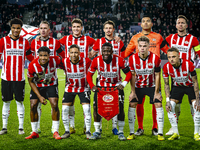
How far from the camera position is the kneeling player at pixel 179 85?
4.04 metres

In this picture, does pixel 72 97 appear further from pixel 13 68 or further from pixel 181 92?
pixel 181 92

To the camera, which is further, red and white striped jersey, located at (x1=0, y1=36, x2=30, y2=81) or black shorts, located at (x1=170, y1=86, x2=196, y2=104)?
red and white striped jersey, located at (x1=0, y1=36, x2=30, y2=81)

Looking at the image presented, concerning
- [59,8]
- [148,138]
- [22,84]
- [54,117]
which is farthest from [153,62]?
[59,8]

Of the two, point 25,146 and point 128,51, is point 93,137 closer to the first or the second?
point 25,146

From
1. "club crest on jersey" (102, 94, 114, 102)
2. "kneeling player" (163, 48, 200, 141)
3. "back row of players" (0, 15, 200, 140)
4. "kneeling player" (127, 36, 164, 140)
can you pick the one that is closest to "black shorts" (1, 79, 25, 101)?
"back row of players" (0, 15, 200, 140)

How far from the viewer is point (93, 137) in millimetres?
4090

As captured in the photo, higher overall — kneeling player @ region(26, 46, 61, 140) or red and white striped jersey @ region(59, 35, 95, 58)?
red and white striped jersey @ region(59, 35, 95, 58)

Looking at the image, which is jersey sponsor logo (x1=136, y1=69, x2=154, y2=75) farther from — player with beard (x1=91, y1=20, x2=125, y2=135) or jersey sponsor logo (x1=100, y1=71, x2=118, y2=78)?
player with beard (x1=91, y1=20, x2=125, y2=135)

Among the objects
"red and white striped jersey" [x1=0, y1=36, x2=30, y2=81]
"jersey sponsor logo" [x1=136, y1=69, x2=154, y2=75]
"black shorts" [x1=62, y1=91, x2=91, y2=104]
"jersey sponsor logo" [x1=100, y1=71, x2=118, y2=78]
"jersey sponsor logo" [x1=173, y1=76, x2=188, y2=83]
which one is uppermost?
"red and white striped jersey" [x1=0, y1=36, x2=30, y2=81]

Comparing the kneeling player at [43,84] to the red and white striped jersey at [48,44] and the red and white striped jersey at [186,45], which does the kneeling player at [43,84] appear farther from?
the red and white striped jersey at [186,45]

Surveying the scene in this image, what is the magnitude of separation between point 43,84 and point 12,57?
32.2 inches

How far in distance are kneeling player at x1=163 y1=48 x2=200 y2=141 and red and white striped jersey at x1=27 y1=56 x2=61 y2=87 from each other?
1.86m

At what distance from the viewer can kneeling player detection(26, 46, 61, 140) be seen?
412cm

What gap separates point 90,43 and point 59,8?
1890 centimetres
